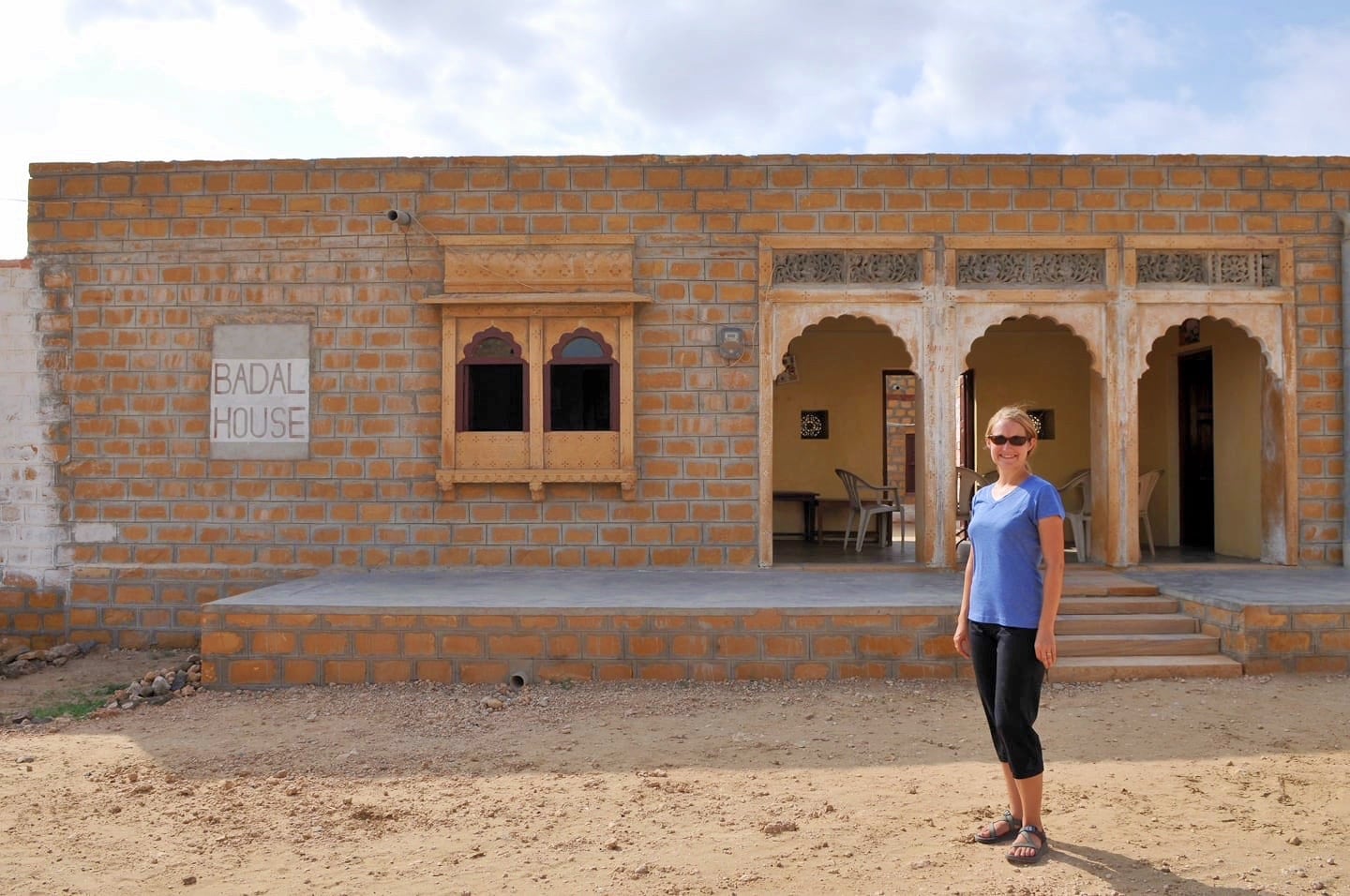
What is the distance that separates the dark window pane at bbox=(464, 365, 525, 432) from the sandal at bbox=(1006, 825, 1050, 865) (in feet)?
16.5

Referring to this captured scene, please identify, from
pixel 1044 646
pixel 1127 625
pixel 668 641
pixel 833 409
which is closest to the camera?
pixel 1044 646

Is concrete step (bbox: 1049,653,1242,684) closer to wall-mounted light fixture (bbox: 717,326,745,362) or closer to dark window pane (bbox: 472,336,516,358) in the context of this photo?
wall-mounted light fixture (bbox: 717,326,745,362)

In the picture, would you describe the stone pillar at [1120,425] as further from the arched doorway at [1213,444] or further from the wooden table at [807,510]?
the wooden table at [807,510]

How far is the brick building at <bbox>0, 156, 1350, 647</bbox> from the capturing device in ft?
24.6

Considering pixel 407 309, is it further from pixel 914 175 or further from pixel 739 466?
pixel 914 175

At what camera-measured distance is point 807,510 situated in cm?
1067

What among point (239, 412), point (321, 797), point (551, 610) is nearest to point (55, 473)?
point (239, 412)

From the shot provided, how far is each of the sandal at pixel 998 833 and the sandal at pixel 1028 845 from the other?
0.11 meters

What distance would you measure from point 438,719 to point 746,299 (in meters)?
3.74

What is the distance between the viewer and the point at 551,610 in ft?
→ 19.6

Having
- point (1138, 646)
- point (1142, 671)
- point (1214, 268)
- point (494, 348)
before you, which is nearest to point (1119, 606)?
point (1138, 646)

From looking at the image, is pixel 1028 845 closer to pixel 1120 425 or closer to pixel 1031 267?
pixel 1120 425

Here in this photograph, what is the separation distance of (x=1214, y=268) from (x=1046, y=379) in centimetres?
307

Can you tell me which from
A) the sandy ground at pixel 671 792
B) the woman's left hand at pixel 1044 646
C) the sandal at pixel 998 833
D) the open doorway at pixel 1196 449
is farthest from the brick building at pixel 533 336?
the woman's left hand at pixel 1044 646
